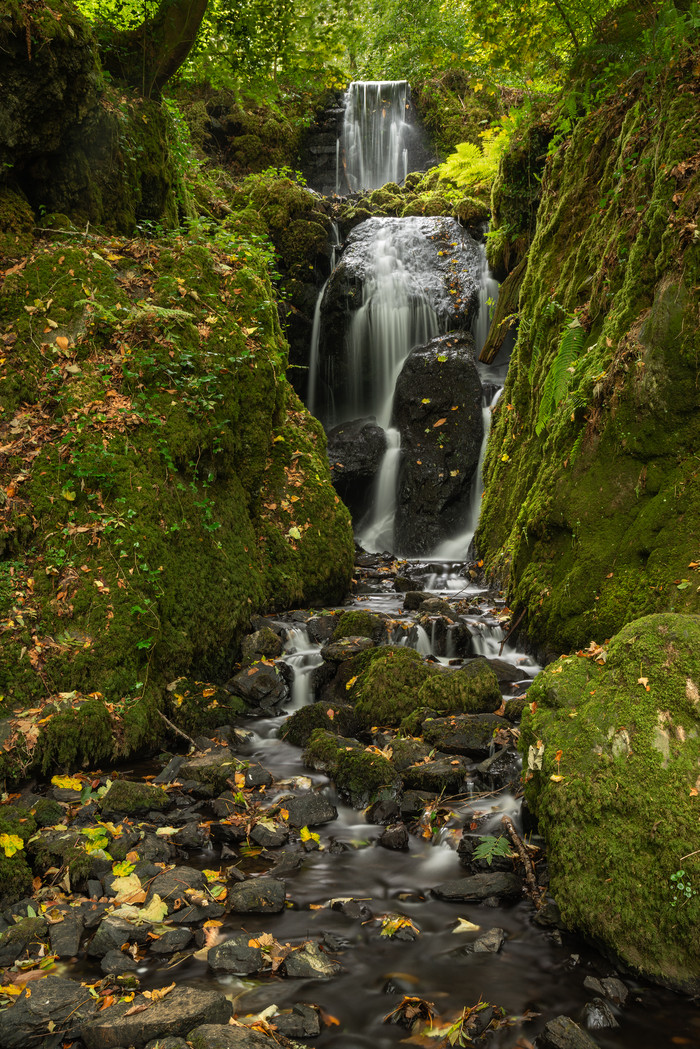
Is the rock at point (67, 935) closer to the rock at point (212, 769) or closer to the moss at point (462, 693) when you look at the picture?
the rock at point (212, 769)

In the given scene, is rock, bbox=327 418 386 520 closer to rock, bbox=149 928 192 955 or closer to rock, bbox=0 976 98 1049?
rock, bbox=149 928 192 955

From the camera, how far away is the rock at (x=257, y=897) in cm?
328

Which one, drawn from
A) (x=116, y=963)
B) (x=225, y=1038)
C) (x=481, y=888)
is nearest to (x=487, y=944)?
(x=481, y=888)

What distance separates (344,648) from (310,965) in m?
3.69

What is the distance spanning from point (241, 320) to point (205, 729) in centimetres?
474

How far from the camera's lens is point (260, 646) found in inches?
259

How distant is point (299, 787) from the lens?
15.1ft

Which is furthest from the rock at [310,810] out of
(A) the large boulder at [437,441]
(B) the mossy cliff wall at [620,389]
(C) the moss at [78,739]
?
(A) the large boulder at [437,441]

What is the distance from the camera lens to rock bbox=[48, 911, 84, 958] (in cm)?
287

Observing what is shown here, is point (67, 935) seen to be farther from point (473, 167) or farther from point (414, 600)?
point (473, 167)

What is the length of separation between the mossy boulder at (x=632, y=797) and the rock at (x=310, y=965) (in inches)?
43.7

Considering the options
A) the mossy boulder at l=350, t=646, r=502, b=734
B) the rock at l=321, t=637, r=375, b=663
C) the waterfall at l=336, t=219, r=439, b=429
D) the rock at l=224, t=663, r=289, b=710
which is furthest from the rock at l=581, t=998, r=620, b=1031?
the waterfall at l=336, t=219, r=439, b=429

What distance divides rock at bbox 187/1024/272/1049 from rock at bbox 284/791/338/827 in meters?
1.82

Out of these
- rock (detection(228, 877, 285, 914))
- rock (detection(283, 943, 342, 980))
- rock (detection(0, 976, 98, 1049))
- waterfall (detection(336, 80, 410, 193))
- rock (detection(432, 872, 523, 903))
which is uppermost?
waterfall (detection(336, 80, 410, 193))
